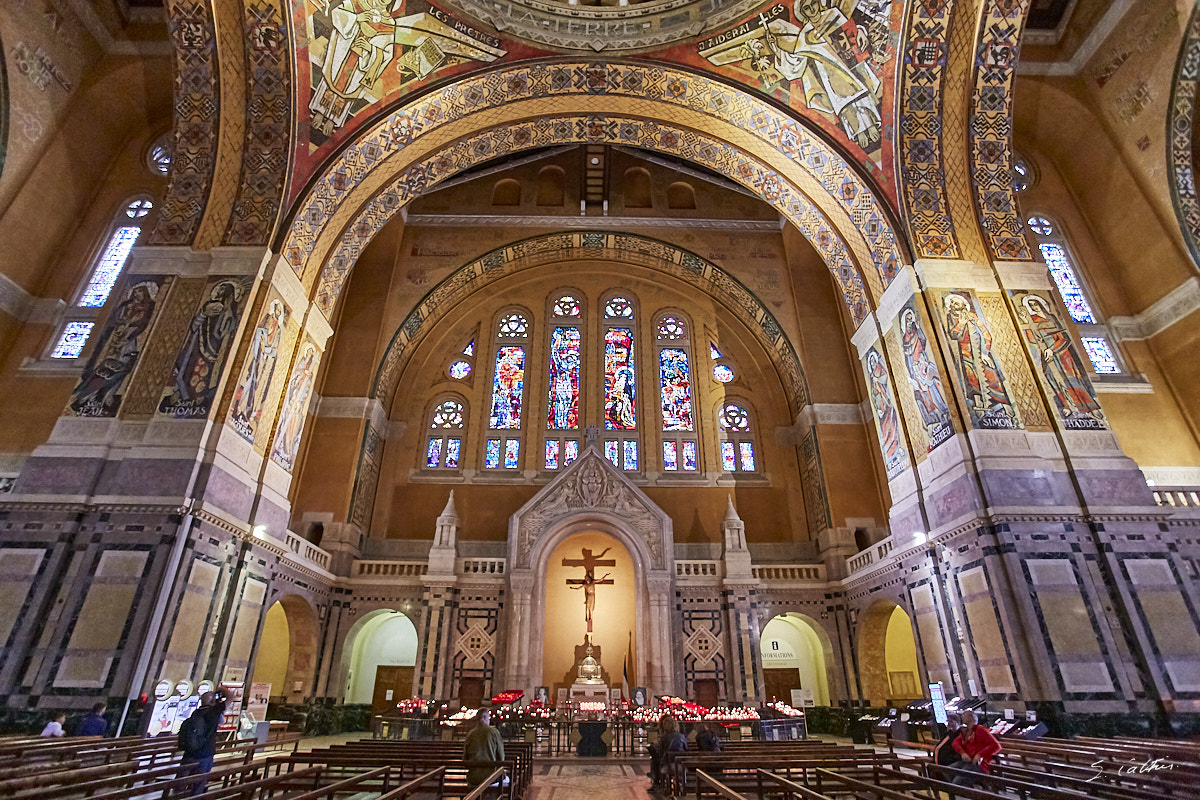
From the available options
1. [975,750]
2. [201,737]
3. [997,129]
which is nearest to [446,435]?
[201,737]

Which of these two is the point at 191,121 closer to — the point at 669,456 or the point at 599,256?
the point at 599,256

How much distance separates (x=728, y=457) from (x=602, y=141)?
33.7 ft

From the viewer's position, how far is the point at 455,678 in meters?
15.8

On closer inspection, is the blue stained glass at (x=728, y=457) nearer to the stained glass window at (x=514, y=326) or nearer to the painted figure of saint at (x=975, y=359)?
the stained glass window at (x=514, y=326)

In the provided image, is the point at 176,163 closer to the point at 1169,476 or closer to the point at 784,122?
the point at 784,122

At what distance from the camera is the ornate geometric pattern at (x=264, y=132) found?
493 inches

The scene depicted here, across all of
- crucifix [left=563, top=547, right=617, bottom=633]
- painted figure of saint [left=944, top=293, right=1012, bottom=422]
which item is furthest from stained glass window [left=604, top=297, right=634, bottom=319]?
painted figure of saint [left=944, top=293, right=1012, bottom=422]

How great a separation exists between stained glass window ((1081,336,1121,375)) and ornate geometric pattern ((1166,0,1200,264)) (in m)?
2.49

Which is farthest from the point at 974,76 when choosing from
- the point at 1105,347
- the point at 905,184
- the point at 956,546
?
the point at 956,546

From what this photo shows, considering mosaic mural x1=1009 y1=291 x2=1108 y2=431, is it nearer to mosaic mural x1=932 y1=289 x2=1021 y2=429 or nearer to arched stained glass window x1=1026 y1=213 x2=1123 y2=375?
mosaic mural x1=932 y1=289 x2=1021 y2=429

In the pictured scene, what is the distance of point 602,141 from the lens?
1714cm

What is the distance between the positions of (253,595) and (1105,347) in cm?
2042

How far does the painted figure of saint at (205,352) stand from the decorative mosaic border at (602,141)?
2.79 metres

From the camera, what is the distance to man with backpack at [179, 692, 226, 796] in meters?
5.71
